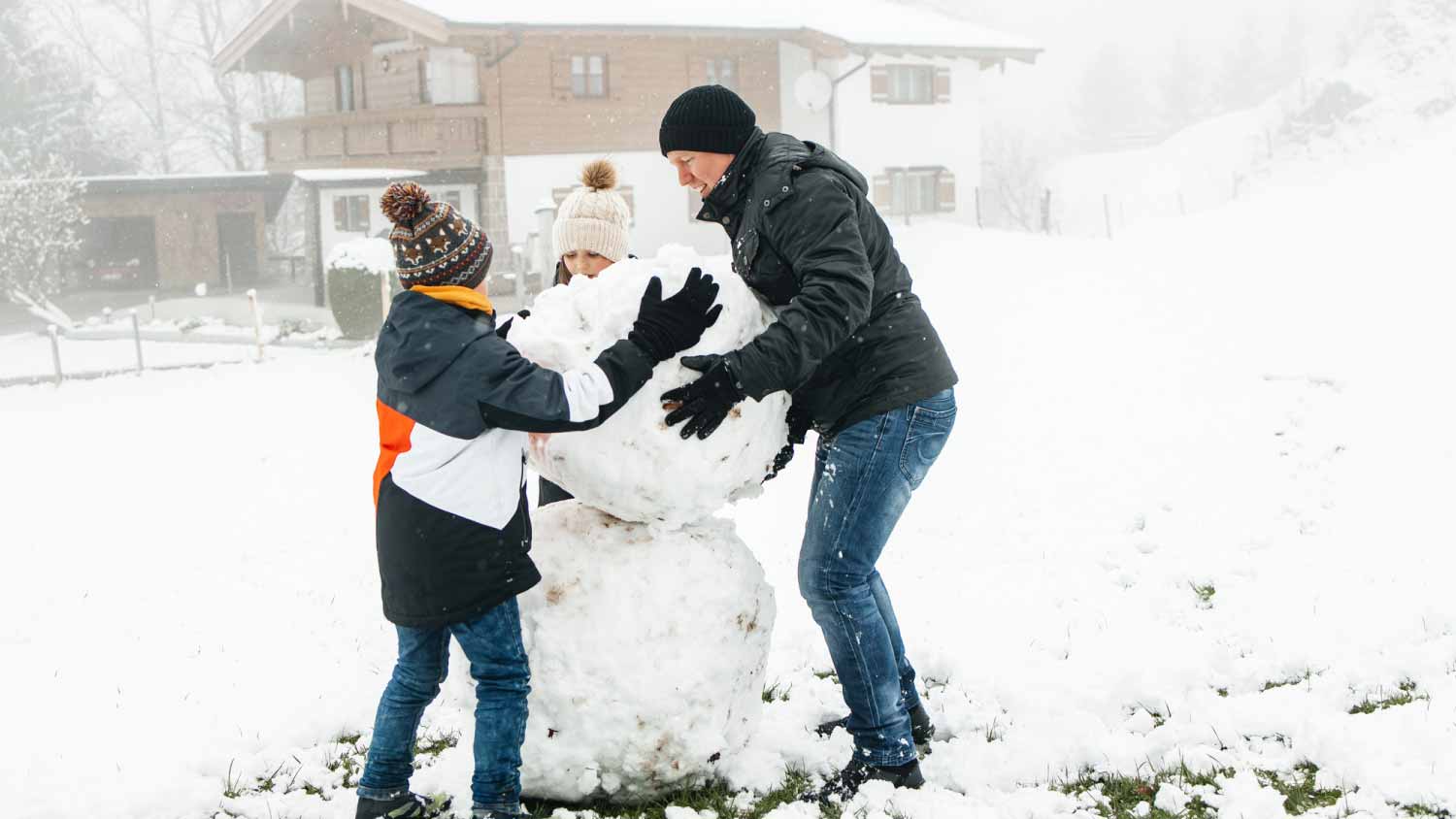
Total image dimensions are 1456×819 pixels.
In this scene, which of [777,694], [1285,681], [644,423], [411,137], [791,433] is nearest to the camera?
[644,423]

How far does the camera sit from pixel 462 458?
3.20 meters

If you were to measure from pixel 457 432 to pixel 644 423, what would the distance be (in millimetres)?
505

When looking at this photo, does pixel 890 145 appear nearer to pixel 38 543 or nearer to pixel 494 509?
pixel 38 543

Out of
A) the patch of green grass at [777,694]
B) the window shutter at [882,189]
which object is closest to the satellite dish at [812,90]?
the window shutter at [882,189]

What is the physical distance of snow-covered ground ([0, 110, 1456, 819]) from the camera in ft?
12.3

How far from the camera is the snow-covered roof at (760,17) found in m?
22.8

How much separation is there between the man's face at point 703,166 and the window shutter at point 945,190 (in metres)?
27.2

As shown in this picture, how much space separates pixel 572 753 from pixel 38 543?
606 cm

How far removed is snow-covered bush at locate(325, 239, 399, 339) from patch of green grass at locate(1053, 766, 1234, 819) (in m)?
17.7

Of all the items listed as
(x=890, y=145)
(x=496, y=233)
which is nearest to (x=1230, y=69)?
(x=890, y=145)

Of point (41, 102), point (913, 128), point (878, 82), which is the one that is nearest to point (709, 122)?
point (878, 82)

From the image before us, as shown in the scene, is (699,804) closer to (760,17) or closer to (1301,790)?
(1301,790)

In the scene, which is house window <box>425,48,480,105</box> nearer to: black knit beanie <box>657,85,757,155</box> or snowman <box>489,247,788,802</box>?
black knit beanie <box>657,85,757,155</box>

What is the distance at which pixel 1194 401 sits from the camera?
10438 millimetres
